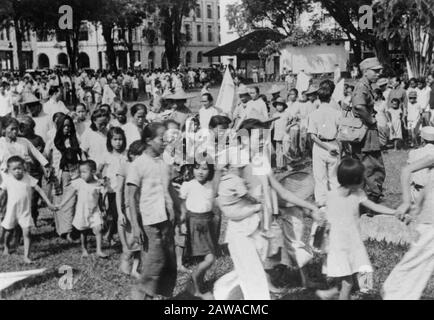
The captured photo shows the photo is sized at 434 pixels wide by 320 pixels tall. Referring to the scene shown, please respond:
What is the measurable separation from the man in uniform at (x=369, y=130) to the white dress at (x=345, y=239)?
10.5ft

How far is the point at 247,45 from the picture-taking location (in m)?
40.8

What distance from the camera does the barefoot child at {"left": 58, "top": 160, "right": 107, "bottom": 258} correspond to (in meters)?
7.14

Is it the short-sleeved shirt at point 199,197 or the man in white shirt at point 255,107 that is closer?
the short-sleeved shirt at point 199,197

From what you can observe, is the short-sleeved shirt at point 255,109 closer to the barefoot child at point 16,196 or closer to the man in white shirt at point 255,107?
the man in white shirt at point 255,107

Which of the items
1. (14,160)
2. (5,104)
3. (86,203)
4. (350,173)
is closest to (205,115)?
(86,203)

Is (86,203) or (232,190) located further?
(86,203)

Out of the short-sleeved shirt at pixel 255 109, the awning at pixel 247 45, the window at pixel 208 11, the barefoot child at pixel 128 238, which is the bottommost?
the barefoot child at pixel 128 238

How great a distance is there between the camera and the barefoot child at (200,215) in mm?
5711

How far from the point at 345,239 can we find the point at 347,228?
0.09 metres

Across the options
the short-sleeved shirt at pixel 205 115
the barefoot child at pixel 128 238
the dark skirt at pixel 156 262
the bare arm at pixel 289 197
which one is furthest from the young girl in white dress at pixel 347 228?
the short-sleeved shirt at pixel 205 115

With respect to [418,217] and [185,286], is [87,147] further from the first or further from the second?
[418,217]

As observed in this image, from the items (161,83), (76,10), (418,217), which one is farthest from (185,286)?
(161,83)

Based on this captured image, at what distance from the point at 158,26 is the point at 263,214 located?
165 ft

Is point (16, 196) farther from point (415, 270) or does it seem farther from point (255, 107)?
point (255, 107)
